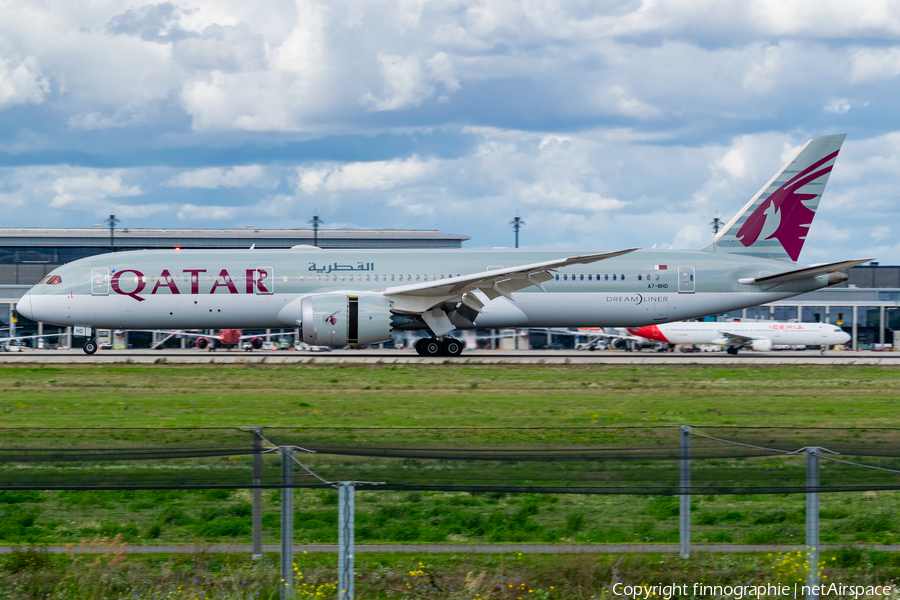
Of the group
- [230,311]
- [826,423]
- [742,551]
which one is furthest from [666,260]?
[742,551]

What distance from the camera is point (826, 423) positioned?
17.0 m

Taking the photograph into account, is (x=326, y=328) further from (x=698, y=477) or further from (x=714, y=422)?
(x=698, y=477)

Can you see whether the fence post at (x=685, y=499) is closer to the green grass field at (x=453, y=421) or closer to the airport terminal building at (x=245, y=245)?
the green grass field at (x=453, y=421)

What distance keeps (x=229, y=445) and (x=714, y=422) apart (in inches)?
469

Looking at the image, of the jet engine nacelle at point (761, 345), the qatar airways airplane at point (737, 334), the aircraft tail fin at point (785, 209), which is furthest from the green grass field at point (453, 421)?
the jet engine nacelle at point (761, 345)

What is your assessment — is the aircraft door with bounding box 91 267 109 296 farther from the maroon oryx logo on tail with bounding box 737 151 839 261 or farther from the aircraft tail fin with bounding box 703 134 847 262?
the maroon oryx logo on tail with bounding box 737 151 839 261

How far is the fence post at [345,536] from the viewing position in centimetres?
675

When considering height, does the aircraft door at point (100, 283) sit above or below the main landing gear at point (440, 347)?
above

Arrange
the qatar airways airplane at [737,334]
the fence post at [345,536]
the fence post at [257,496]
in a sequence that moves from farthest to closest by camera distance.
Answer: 1. the qatar airways airplane at [737,334]
2. the fence post at [257,496]
3. the fence post at [345,536]

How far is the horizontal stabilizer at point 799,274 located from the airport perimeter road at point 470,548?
91.8 feet

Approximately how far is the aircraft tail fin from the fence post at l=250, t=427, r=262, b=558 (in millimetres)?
32922

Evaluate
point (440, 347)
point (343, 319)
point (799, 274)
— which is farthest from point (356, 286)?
point (799, 274)

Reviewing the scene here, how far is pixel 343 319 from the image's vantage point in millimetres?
31219

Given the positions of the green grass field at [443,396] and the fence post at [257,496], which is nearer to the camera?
the fence post at [257,496]
